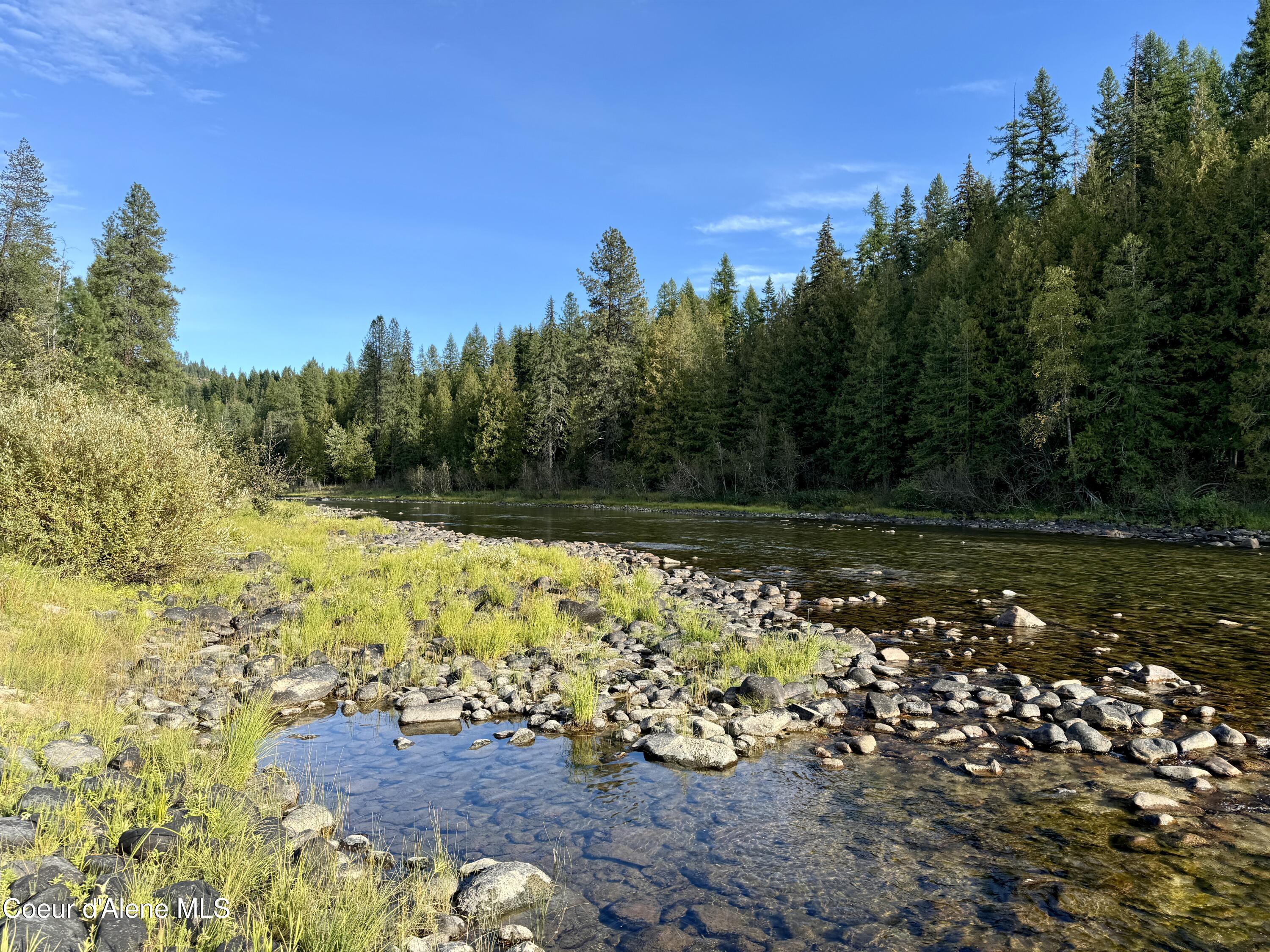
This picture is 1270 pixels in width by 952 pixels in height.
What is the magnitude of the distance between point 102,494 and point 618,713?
978cm

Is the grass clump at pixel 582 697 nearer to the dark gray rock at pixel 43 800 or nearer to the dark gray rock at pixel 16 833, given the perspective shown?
the dark gray rock at pixel 43 800

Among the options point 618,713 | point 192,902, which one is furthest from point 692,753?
point 192,902

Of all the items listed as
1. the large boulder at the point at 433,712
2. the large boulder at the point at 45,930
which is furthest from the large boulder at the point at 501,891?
the large boulder at the point at 433,712

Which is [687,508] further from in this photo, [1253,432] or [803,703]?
[803,703]

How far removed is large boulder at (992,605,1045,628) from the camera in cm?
1200

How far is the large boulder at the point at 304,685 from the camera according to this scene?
8117 millimetres

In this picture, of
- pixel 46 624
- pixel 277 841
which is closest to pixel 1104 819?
pixel 277 841

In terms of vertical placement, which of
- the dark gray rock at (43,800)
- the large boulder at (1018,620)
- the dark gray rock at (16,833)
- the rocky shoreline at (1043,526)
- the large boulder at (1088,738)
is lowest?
the large boulder at (1088,738)

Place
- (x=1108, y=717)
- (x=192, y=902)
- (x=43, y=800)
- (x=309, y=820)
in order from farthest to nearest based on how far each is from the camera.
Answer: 1. (x=1108, y=717)
2. (x=309, y=820)
3. (x=43, y=800)
4. (x=192, y=902)

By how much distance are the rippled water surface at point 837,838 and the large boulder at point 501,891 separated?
24 cm

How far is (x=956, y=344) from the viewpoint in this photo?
41.4 metres

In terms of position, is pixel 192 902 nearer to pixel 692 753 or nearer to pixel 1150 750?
pixel 692 753

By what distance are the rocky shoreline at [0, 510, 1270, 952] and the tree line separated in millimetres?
28226

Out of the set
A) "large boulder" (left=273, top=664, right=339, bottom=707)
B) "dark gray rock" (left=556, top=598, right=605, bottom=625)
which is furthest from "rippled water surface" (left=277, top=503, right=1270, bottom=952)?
→ "dark gray rock" (left=556, top=598, right=605, bottom=625)
